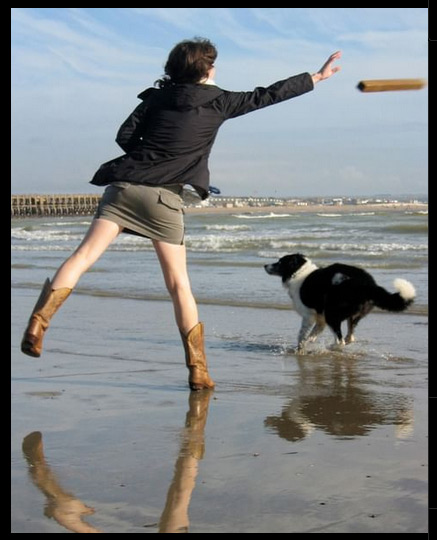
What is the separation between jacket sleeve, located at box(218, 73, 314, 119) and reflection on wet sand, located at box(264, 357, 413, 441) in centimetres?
160

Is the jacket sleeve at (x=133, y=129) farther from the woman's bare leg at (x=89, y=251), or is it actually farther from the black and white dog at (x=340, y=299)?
the black and white dog at (x=340, y=299)

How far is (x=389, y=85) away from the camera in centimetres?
370

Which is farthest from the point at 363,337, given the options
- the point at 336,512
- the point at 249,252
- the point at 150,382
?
the point at 249,252

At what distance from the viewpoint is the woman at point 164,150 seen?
4.52 meters

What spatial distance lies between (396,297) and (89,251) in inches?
134

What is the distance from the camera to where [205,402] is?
4.70 meters

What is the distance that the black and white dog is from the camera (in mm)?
7258

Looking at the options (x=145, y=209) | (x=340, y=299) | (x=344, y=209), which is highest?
(x=344, y=209)

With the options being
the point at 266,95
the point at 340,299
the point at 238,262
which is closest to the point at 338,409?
the point at 266,95

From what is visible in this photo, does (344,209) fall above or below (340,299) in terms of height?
above

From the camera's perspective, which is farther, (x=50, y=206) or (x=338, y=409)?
(x=50, y=206)

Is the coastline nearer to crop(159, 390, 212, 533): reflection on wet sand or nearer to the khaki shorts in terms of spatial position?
the khaki shorts

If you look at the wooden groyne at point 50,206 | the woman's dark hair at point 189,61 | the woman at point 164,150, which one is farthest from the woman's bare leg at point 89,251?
the wooden groyne at point 50,206

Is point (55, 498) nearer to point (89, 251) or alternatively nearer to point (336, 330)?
point (89, 251)
